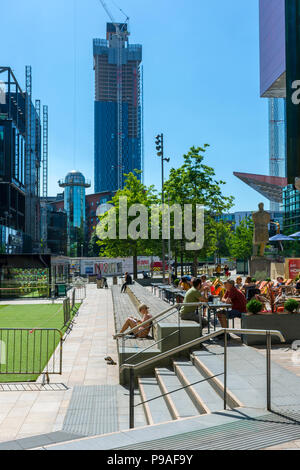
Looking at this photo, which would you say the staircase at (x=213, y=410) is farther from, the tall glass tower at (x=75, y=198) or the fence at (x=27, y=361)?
the tall glass tower at (x=75, y=198)

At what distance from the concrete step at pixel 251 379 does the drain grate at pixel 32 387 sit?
3.00 m

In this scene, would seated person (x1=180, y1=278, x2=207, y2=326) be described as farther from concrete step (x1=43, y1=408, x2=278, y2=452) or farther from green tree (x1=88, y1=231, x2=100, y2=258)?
green tree (x1=88, y1=231, x2=100, y2=258)

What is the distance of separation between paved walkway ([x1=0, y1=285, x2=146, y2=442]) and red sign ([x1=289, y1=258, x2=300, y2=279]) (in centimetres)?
1356

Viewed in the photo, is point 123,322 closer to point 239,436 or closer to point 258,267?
point 239,436

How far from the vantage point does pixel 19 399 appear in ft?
29.0

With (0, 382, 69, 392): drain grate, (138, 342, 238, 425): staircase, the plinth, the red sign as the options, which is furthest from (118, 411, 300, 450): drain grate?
the plinth

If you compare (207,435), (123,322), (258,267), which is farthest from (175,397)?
(258,267)

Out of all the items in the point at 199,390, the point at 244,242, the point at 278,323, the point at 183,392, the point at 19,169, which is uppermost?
the point at 19,169

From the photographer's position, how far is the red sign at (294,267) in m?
26.7

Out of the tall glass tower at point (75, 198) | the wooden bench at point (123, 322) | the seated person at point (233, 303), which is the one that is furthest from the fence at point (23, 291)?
the tall glass tower at point (75, 198)

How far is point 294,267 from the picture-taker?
2681cm

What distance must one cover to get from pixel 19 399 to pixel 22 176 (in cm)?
7684

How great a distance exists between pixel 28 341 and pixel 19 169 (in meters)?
68.3

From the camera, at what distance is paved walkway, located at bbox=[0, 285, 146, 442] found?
7.27 meters
